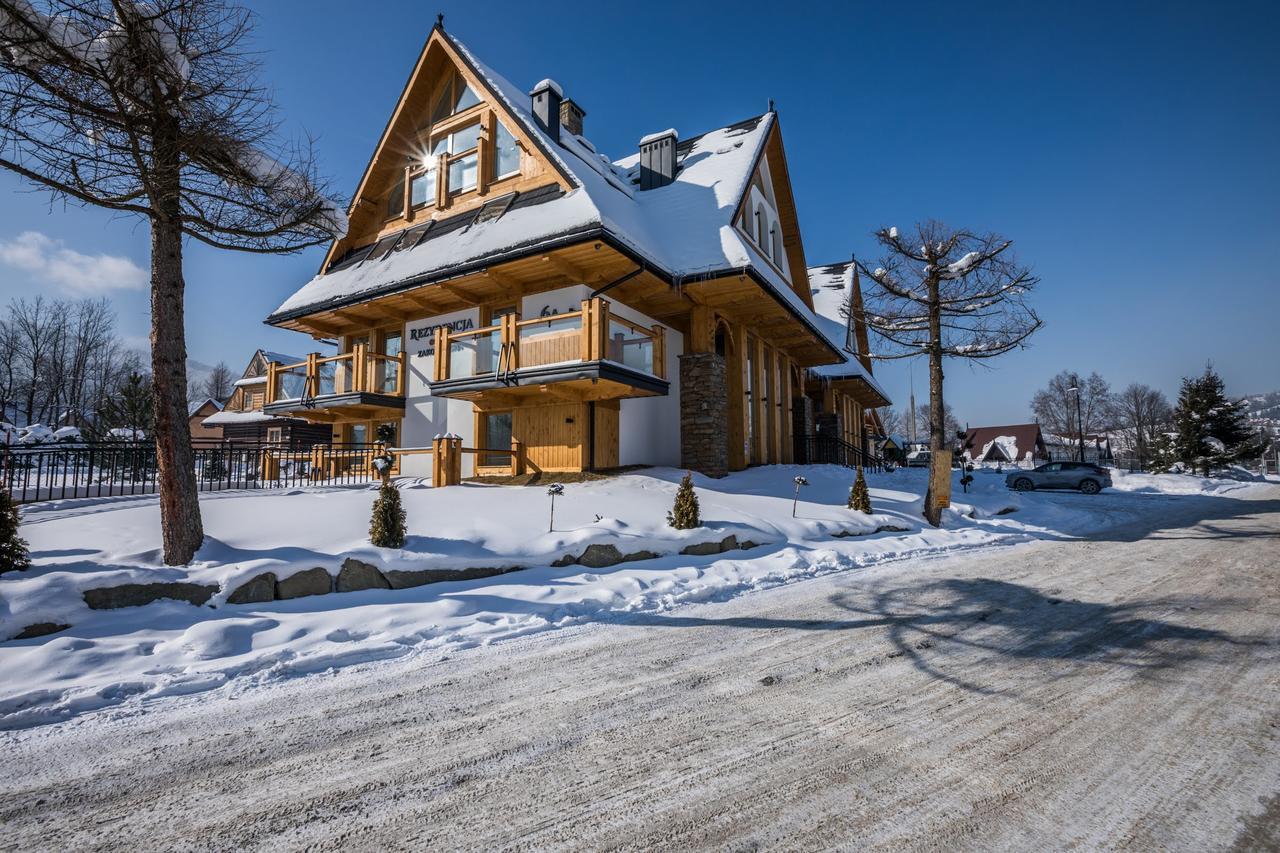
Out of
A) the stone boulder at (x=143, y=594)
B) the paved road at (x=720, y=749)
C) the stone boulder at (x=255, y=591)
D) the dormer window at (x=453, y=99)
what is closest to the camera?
the paved road at (x=720, y=749)

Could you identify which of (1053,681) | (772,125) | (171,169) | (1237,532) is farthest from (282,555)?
(772,125)

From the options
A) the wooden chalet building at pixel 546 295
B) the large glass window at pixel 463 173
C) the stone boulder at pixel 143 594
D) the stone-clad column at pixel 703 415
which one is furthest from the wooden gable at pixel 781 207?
the stone boulder at pixel 143 594

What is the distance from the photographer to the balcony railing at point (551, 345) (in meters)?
11.0

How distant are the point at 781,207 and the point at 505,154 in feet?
34.0

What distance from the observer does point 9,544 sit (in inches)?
193

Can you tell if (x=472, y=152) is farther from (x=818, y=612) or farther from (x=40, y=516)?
(x=818, y=612)

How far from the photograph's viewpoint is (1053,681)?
3562mm

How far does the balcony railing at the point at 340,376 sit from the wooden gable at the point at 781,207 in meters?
11.0

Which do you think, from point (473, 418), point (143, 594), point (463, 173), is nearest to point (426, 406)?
point (473, 418)

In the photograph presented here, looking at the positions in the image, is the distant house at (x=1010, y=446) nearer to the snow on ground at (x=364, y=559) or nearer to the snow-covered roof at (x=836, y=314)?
the snow-covered roof at (x=836, y=314)

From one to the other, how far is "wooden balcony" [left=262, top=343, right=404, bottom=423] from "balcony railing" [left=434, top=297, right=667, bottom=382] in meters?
3.09

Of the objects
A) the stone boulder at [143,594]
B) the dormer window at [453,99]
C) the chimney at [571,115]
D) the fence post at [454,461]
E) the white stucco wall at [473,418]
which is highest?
the chimney at [571,115]

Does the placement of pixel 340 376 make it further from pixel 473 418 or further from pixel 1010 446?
pixel 1010 446

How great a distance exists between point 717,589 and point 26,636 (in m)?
6.04
